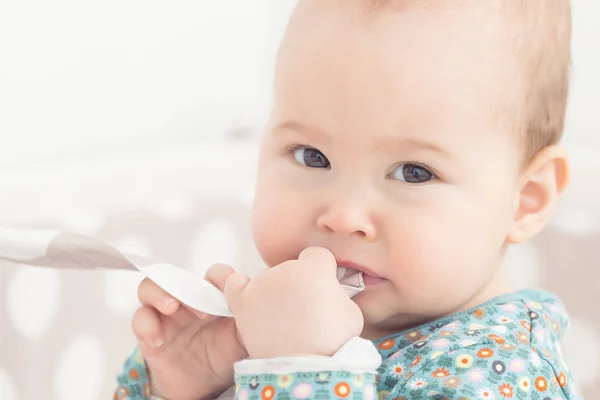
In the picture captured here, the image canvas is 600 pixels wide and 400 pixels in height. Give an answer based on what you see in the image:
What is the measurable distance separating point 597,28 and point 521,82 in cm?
75

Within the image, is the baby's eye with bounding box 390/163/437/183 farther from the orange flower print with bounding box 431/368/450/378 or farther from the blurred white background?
the blurred white background

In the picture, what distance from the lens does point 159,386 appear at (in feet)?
2.60

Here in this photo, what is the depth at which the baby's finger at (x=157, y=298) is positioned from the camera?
698mm

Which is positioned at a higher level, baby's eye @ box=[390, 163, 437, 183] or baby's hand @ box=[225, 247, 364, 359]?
baby's eye @ box=[390, 163, 437, 183]

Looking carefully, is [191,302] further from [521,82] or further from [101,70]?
[101,70]

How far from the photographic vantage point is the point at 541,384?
67 centimetres

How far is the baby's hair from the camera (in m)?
0.69

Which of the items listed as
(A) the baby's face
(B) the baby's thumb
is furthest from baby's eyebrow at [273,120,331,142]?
(B) the baby's thumb

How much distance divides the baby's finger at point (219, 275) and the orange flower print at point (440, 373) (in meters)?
0.18

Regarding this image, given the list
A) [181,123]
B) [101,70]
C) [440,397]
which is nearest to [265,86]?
[181,123]

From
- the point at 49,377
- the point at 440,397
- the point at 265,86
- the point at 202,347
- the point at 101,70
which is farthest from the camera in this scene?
the point at 265,86

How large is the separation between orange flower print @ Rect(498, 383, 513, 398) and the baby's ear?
15cm

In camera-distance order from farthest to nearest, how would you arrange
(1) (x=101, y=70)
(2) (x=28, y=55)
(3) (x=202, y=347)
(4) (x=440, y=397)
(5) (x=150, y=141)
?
(5) (x=150, y=141), (1) (x=101, y=70), (2) (x=28, y=55), (3) (x=202, y=347), (4) (x=440, y=397)

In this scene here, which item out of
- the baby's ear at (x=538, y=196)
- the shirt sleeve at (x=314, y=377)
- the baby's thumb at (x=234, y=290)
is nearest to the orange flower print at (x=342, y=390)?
the shirt sleeve at (x=314, y=377)
